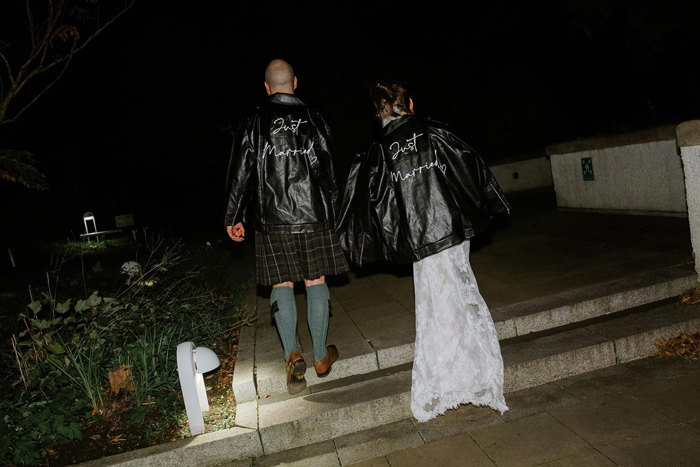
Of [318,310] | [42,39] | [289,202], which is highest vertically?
[42,39]

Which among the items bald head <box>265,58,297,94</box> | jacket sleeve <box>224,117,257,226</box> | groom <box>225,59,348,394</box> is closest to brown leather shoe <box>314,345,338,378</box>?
Result: groom <box>225,59,348,394</box>

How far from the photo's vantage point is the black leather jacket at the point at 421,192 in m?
3.26

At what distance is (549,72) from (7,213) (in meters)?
17.2

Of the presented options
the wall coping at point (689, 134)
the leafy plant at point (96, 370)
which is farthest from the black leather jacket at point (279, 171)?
the wall coping at point (689, 134)

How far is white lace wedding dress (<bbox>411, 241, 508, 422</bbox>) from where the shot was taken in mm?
3340

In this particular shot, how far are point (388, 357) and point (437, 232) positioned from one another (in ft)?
3.96

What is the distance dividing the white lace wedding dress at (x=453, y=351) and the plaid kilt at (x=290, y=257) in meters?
0.74

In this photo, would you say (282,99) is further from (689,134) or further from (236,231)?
(689,134)

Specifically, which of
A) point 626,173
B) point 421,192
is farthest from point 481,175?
point 626,173

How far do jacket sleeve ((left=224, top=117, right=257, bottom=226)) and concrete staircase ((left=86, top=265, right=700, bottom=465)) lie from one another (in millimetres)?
1278

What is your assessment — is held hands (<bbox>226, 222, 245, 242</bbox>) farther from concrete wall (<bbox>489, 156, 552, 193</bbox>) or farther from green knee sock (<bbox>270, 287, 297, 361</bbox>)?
concrete wall (<bbox>489, 156, 552, 193</bbox>)

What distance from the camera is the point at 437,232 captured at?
10.6 feet

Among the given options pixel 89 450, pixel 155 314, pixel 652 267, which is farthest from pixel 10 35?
pixel 652 267

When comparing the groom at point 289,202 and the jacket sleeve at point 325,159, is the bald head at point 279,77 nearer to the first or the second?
the groom at point 289,202
